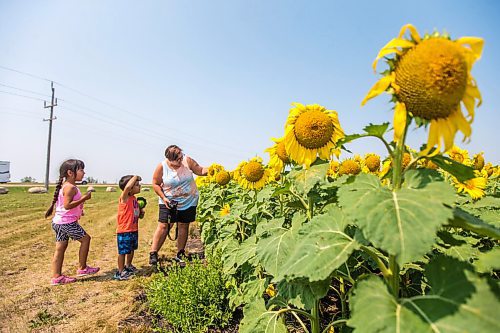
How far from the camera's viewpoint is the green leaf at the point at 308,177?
197cm

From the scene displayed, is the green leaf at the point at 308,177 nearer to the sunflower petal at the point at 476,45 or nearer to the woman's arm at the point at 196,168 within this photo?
the sunflower petal at the point at 476,45

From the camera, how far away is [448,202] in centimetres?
110

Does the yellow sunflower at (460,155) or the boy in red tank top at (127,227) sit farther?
the boy in red tank top at (127,227)

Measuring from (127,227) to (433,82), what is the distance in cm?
554

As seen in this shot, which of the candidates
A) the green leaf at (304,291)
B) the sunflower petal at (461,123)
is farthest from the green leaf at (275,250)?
the sunflower petal at (461,123)

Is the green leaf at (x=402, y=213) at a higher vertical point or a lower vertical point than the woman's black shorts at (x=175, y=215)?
higher

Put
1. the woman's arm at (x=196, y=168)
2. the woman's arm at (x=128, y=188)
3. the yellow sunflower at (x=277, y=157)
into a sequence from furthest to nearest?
the woman's arm at (x=196, y=168)
the woman's arm at (x=128, y=188)
the yellow sunflower at (x=277, y=157)

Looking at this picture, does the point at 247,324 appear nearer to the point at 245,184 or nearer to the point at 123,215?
the point at 245,184

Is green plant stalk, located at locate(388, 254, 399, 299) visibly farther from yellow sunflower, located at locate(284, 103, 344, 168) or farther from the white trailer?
the white trailer

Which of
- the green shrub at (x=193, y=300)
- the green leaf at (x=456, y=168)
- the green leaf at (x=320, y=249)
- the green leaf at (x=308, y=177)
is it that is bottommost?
the green shrub at (x=193, y=300)

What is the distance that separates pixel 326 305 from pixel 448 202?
3.11 metres

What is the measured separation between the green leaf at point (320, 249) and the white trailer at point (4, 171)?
208ft

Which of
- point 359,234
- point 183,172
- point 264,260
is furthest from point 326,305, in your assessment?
point 183,172

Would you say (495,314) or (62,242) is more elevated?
(495,314)
